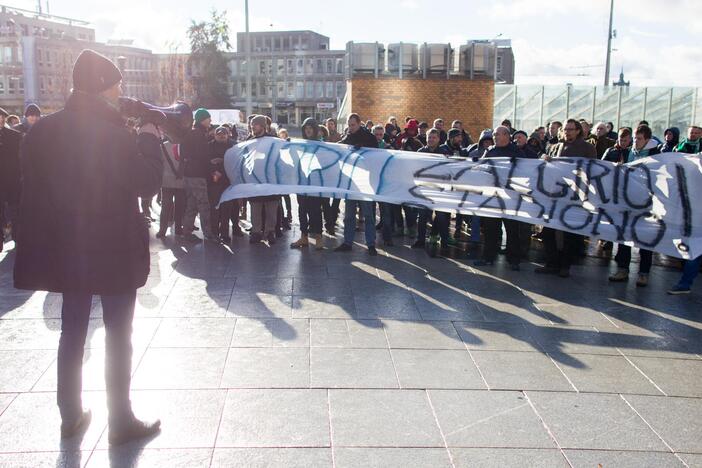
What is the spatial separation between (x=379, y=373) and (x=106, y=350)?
1.99m

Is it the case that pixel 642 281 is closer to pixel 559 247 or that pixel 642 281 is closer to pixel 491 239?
pixel 559 247

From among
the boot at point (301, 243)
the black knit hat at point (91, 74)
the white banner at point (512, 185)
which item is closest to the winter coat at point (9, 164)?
the white banner at point (512, 185)

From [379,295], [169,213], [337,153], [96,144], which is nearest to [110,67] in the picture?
[96,144]

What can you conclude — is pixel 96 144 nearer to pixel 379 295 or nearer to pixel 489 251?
pixel 379 295

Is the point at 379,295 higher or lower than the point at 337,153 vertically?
lower

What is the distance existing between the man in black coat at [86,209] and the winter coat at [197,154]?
6403mm

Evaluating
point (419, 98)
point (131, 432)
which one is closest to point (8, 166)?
point (131, 432)

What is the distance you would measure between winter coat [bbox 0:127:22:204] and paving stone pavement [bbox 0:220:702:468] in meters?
1.93

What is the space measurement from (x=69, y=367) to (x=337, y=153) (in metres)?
6.11

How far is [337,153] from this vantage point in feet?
31.0

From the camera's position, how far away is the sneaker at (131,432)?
382cm

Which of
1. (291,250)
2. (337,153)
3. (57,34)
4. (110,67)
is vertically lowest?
(291,250)

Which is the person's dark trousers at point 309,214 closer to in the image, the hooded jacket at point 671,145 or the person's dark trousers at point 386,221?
the person's dark trousers at point 386,221

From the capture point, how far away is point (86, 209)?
356cm
